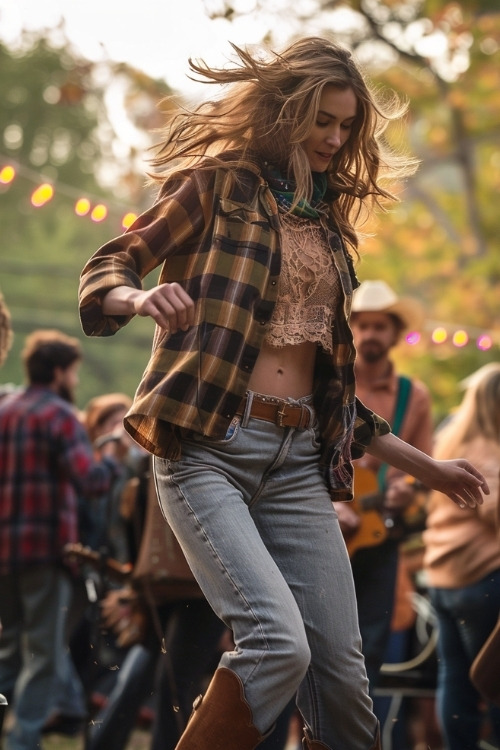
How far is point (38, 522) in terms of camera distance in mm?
7250

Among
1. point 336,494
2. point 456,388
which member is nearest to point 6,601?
point 336,494

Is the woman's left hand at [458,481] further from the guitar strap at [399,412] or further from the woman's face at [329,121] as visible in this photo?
the guitar strap at [399,412]

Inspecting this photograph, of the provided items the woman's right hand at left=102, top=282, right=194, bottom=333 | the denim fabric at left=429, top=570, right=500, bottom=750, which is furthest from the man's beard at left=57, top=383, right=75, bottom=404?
the woman's right hand at left=102, top=282, right=194, bottom=333

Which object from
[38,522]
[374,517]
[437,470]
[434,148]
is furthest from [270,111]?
[434,148]

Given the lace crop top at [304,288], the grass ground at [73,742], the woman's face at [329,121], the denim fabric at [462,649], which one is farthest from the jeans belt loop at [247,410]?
the grass ground at [73,742]

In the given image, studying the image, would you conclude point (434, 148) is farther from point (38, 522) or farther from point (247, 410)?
point (247, 410)

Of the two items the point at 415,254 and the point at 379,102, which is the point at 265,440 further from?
the point at 415,254

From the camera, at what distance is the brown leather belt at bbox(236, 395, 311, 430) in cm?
348

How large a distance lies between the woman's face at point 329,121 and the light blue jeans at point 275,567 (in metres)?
0.76

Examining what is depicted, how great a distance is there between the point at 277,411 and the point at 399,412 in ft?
10.1

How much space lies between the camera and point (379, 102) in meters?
4.02

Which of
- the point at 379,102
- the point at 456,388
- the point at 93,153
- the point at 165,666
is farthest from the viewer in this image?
the point at 93,153

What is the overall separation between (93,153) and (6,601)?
93.7 feet

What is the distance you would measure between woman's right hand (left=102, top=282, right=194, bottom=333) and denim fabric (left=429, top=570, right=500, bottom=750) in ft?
10.9
